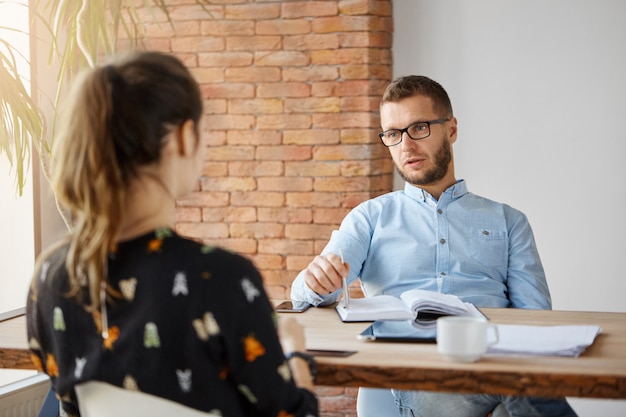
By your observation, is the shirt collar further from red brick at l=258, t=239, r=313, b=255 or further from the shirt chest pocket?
red brick at l=258, t=239, r=313, b=255

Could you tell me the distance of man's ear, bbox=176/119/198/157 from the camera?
126cm

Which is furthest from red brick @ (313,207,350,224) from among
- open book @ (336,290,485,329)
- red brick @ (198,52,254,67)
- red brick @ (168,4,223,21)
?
open book @ (336,290,485,329)

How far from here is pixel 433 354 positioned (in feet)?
5.58

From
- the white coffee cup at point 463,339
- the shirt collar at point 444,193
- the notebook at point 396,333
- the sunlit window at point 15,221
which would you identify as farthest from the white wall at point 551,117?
the white coffee cup at point 463,339

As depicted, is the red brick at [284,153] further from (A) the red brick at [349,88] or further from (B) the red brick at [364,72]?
(B) the red brick at [364,72]

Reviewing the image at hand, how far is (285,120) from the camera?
399cm

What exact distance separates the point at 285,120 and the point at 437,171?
4.65ft

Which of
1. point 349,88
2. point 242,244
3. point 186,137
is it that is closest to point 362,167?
point 349,88

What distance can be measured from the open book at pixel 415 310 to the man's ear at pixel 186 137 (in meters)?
0.84

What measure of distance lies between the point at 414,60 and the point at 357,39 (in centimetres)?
28

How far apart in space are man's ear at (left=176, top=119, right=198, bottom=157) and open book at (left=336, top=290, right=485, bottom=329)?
2.77ft

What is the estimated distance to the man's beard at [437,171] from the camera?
2695 mm

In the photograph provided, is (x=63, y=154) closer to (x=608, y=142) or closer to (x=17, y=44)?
(x=17, y=44)

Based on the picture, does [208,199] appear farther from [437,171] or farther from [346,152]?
[437,171]
